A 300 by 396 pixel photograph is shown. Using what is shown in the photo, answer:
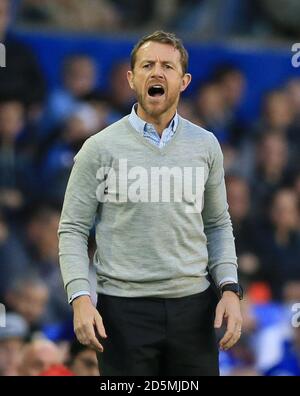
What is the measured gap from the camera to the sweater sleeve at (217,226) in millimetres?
3205

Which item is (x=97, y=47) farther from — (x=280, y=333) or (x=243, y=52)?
(x=280, y=333)

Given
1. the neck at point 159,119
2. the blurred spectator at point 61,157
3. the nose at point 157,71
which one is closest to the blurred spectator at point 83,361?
the neck at point 159,119

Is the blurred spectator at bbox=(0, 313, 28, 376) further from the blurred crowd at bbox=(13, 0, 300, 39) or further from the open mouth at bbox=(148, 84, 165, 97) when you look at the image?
the open mouth at bbox=(148, 84, 165, 97)

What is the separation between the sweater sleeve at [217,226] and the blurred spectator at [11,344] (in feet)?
6.66

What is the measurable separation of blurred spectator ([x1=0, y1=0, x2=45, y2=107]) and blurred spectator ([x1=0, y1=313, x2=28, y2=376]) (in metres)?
1.26

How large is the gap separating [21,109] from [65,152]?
1.08 feet

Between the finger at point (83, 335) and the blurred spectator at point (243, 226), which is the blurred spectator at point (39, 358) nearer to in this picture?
the finger at point (83, 335)

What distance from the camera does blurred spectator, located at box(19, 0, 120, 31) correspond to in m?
6.48

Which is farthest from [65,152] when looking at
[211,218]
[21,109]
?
[211,218]

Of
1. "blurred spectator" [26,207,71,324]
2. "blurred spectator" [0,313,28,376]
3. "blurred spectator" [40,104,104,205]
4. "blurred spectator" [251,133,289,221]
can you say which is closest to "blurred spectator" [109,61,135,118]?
"blurred spectator" [40,104,104,205]

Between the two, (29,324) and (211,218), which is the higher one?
(29,324)

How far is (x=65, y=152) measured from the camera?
6262 mm

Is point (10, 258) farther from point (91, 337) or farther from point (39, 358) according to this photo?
point (91, 337)

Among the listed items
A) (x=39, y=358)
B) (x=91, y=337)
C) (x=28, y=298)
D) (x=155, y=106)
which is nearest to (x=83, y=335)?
(x=91, y=337)
